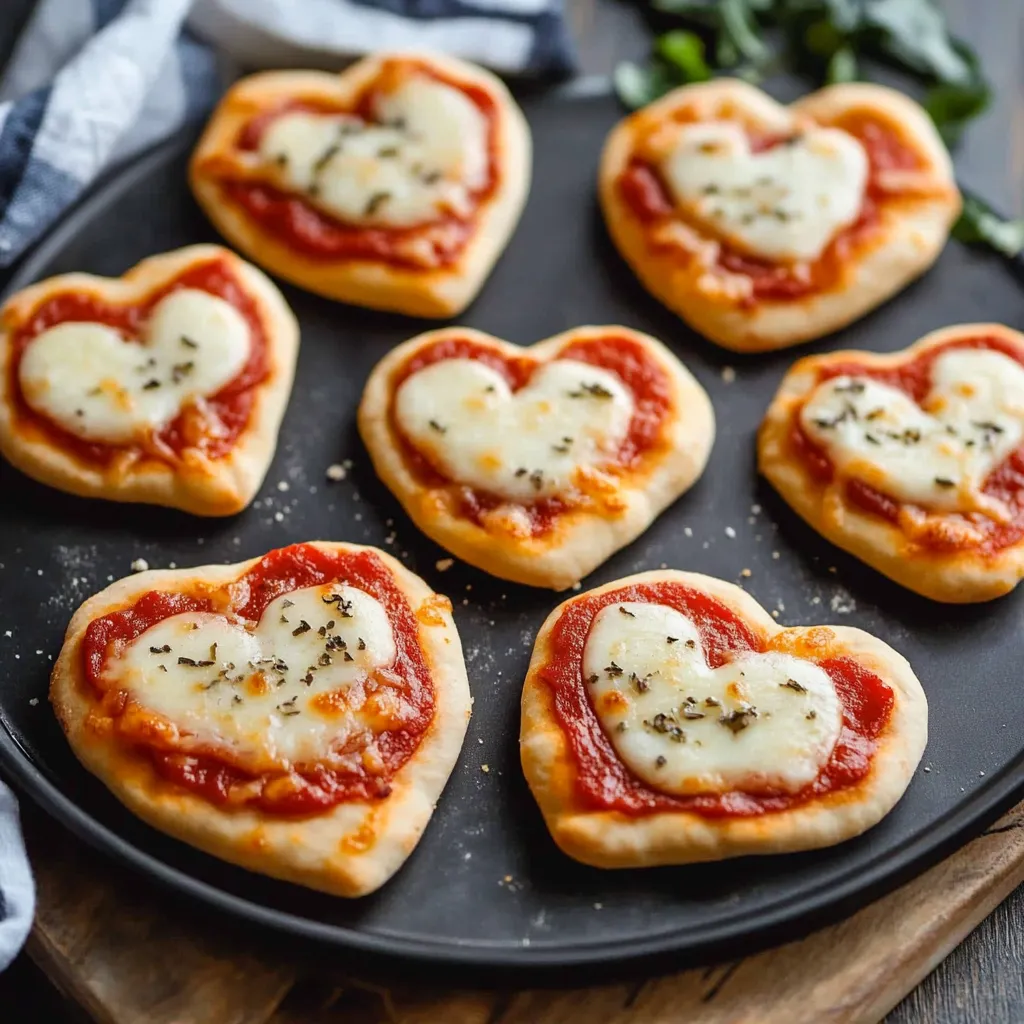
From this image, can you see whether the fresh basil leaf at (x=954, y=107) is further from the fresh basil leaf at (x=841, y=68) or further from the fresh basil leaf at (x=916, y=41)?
the fresh basil leaf at (x=841, y=68)

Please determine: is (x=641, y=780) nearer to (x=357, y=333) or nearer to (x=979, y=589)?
(x=979, y=589)

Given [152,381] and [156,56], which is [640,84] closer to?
[156,56]

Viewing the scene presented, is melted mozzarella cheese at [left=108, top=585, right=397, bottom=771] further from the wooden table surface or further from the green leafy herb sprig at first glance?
the green leafy herb sprig

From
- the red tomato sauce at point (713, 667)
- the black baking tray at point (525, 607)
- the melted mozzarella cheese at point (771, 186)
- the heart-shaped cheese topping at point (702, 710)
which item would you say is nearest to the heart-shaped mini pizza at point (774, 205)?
the melted mozzarella cheese at point (771, 186)

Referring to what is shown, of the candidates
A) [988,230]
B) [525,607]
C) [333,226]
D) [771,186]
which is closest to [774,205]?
[771,186]

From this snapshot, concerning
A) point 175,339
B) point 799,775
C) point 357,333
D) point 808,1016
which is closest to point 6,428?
point 175,339

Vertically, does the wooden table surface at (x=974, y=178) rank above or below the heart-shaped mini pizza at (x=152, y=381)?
above
